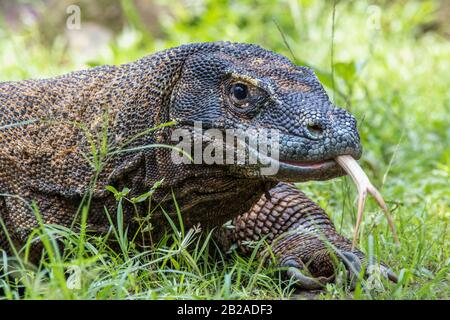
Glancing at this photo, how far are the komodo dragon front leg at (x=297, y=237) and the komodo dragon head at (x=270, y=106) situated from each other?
58 cm

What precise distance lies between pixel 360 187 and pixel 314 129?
0.36 metres

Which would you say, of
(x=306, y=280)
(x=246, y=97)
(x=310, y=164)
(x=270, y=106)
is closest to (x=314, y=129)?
(x=310, y=164)

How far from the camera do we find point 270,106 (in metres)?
4.03

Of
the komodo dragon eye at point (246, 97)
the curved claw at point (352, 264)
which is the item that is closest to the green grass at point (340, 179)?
the curved claw at point (352, 264)

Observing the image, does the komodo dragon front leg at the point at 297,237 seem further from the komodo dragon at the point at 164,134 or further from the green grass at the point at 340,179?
the green grass at the point at 340,179

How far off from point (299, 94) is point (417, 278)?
3.71 ft

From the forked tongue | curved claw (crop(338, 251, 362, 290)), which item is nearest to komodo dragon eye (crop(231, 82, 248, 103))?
the forked tongue

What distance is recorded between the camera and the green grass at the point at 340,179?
3896mm

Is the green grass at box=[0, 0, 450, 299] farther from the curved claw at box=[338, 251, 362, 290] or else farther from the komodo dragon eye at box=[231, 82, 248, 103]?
the komodo dragon eye at box=[231, 82, 248, 103]

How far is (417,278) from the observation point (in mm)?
4234

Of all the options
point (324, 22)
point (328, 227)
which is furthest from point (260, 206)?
point (324, 22)

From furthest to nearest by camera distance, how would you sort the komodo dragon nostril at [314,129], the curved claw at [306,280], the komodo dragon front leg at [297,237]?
the komodo dragon front leg at [297,237] → the curved claw at [306,280] → the komodo dragon nostril at [314,129]
